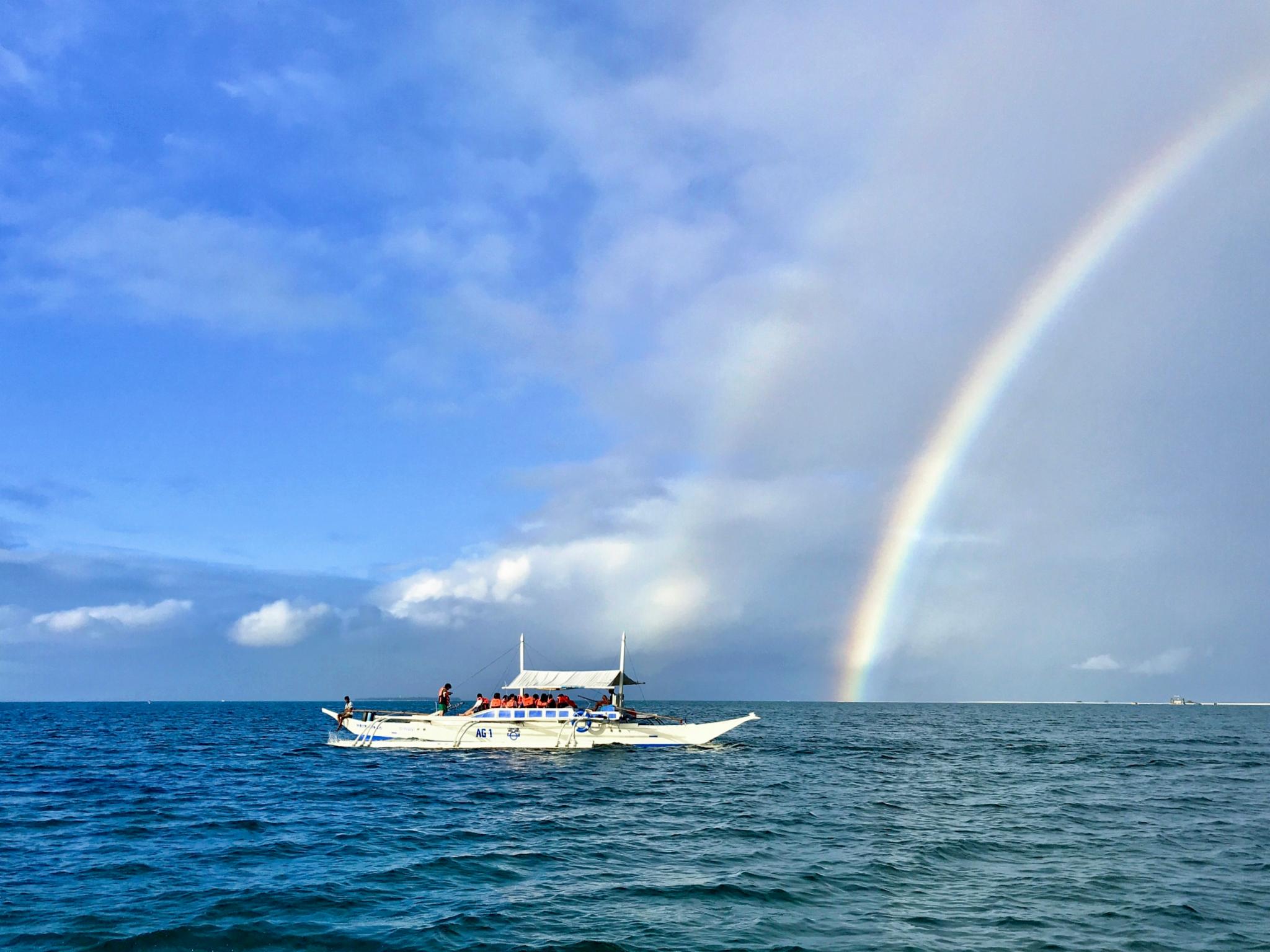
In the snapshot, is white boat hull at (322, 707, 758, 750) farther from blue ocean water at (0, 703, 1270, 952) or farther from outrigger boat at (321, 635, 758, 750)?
blue ocean water at (0, 703, 1270, 952)

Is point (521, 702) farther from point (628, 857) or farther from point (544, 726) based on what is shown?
point (628, 857)

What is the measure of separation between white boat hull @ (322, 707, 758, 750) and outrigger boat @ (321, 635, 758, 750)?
48 millimetres

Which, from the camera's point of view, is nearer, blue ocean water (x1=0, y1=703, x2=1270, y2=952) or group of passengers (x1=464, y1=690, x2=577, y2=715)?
blue ocean water (x1=0, y1=703, x2=1270, y2=952)

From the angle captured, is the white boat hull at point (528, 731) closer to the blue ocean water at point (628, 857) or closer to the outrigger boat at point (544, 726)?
the outrigger boat at point (544, 726)

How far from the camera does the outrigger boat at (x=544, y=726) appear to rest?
6103 centimetres

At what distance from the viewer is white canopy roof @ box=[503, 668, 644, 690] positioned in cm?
6325

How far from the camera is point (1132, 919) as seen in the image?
19.6 meters

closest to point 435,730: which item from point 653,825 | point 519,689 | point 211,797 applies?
point 519,689

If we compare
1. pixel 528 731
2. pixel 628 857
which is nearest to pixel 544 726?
pixel 528 731

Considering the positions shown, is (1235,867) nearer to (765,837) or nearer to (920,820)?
(920,820)

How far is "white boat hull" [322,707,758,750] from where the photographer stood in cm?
6088

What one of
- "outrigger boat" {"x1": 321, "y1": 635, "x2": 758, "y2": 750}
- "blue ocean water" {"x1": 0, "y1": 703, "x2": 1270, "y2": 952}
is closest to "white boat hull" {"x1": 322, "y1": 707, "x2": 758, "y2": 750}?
"outrigger boat" {"x1": 321, "y1": 635, "x2": 758, "y2": 750}

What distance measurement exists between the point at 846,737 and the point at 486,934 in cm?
8038

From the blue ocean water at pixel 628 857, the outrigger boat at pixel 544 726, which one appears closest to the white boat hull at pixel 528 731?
the outrigger boat at pixel 544 726
